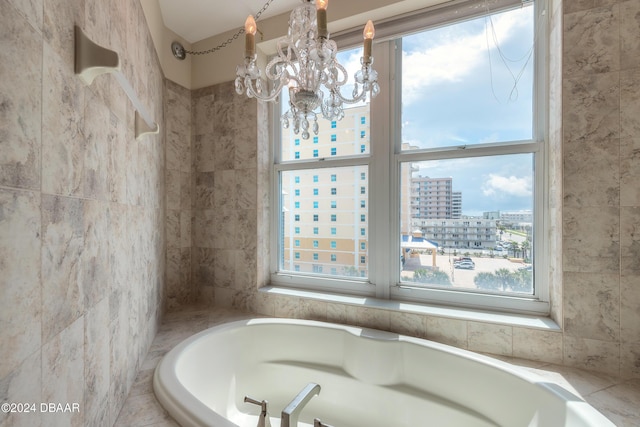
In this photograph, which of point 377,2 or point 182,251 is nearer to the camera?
point 377,2

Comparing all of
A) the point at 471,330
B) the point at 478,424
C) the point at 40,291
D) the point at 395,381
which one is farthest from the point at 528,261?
the point at 40,291

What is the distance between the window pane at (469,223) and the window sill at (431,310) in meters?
0.13

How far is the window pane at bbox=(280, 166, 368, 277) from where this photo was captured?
1.72 metres

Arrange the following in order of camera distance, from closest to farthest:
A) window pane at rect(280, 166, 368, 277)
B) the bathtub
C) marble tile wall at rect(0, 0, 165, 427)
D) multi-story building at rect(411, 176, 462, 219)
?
marble tile wall at rect(0, 0, 165, 427)
the bathtub
multi-story building at rect(411, 176, 462, 219)
window pane at rect(280, 166, 368, 277)

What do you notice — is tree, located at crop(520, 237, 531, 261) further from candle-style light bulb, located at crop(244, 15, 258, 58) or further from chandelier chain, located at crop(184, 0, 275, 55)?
chandelier chain, located at crop(184, 0, 275, 55)

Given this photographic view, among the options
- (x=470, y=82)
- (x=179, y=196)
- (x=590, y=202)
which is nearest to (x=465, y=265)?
(x=590, y=202)

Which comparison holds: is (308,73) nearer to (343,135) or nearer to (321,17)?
(321,17)

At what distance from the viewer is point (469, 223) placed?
1.47 metres

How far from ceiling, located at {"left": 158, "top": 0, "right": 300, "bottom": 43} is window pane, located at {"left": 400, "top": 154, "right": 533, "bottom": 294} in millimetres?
1307

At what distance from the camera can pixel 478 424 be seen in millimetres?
1146

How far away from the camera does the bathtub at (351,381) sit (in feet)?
3.24

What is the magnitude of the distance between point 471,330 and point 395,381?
0.45 meters

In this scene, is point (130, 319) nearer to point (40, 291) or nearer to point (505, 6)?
point (40, 291)

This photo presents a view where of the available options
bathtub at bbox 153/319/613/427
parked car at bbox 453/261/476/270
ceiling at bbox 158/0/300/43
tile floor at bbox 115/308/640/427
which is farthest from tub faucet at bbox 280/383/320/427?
ceiling at bbox 158/0/300/43
